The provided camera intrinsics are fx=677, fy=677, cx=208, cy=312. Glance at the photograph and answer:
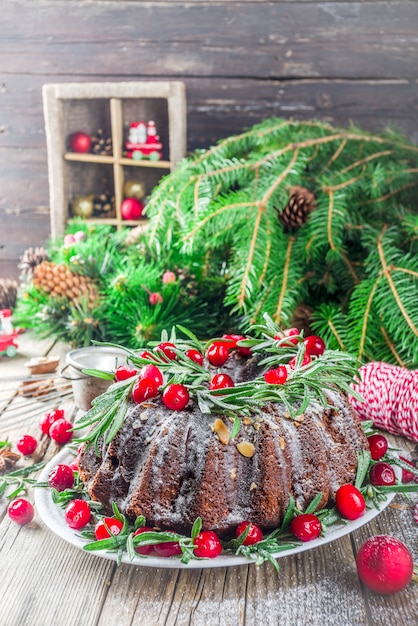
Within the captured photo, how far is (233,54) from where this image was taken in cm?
281

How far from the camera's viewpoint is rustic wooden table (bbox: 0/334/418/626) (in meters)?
1.03

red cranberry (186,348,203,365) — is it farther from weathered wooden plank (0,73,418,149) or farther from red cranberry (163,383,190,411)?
weathered wooden plank (0,73,418,149)

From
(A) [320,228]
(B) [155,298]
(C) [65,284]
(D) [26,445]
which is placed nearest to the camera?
(D) [26,445]

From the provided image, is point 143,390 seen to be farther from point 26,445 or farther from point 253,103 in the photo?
point 253,103

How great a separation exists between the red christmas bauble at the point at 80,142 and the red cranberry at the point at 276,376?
1.87 m

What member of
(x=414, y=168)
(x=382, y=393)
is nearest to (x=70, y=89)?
(x=414, y=168)

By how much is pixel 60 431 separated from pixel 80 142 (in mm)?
1549

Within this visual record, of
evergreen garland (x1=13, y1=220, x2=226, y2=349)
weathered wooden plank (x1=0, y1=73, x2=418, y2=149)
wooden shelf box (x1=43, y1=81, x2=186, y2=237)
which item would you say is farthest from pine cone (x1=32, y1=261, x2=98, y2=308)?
weathered wooden plank (x1=0, y1=73, x2=418, y2=149)

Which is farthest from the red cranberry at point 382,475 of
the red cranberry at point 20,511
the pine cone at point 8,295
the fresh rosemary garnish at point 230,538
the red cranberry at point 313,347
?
the pine cone at point 8,295

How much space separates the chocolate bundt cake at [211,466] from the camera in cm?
111

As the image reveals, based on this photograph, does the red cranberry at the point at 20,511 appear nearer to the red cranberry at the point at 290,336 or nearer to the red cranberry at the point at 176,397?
the red cranberry at the point at 176,397

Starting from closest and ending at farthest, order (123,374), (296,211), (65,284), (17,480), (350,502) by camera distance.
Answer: (350,502), (123,374), (17,480), (296,211), (65,284)

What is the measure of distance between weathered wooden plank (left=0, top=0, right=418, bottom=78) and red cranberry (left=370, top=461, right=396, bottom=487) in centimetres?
198

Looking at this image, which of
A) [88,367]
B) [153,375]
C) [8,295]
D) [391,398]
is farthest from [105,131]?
[153,375]
